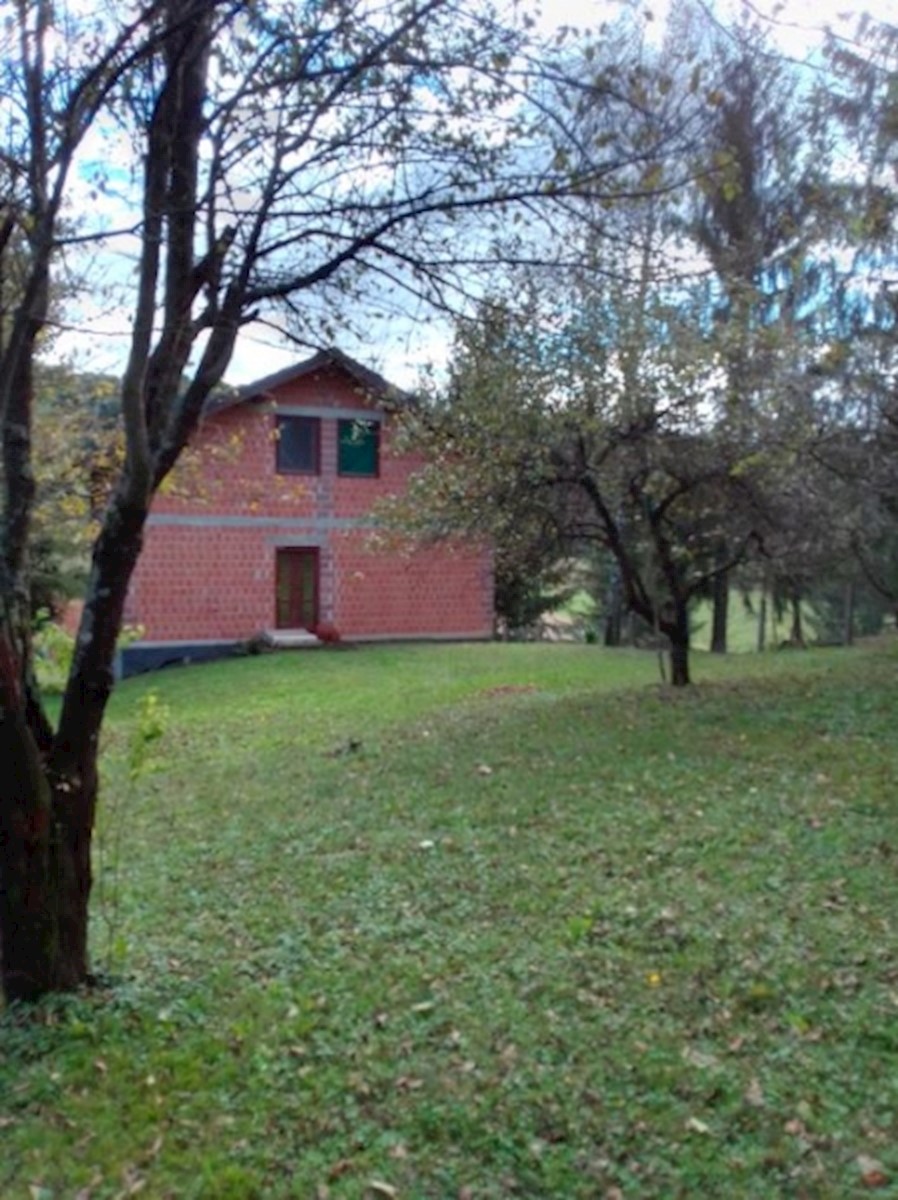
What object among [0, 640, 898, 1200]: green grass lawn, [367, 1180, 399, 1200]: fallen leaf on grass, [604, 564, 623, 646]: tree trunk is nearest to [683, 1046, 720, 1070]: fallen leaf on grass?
[0, 640, 898, 1200]: green grass lawn

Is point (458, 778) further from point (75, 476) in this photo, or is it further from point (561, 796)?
point (75, 476)

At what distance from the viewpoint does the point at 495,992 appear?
165 inches

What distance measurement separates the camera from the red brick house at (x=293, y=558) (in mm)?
21594

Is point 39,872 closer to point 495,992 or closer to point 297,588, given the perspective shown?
point 495,992

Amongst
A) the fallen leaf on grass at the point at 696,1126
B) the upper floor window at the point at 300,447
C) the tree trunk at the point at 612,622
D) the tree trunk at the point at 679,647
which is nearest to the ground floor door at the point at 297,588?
the upper floor window at the point at 300,447

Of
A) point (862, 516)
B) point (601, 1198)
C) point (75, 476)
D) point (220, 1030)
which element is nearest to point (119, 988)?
point (220, 1030)

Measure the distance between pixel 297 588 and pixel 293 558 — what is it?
677 mm

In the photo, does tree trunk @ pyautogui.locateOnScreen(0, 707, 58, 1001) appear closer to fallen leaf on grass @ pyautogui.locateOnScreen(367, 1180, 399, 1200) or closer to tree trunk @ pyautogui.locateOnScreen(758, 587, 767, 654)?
fallen leaf on grass @ pyautogui.locateOnScreen(367, 1180, 399, 1200)

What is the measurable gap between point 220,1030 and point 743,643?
1074 inches

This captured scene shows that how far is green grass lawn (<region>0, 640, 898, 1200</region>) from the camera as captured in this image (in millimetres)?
3117

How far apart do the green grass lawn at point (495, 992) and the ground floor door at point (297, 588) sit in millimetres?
14400

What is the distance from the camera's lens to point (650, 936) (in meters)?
4.64

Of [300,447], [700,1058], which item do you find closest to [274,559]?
[300,447]

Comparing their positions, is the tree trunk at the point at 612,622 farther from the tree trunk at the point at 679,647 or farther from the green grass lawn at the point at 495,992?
the green grass lawn at the point at 495,992
